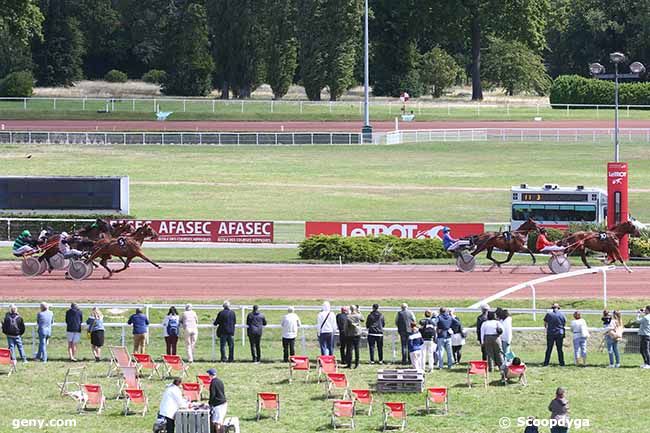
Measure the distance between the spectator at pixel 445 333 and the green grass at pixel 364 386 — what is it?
0.31 m

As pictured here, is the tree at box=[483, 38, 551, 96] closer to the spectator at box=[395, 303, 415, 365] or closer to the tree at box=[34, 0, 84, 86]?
the tree at box=[34, 0, 84, 86]

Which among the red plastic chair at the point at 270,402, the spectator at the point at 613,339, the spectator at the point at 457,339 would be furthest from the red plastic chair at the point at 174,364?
the spectator at the point at 613,339

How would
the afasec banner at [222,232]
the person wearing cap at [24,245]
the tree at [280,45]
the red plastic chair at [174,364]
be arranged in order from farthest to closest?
the tree at [280,45]
the afasec banner at [222,232]
the person wearing cap at [24,245]
the red plastic chair at [174,364]

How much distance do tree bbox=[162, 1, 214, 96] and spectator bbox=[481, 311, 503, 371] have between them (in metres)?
66.2

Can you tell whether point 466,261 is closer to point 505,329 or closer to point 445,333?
point 445,333

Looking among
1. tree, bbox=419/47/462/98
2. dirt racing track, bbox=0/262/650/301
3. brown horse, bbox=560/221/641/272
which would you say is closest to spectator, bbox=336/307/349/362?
dirt racing track, bbox=0/262/650/301

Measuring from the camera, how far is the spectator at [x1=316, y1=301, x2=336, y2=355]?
2400 centimetres

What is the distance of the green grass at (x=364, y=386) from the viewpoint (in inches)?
780

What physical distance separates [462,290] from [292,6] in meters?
55.2

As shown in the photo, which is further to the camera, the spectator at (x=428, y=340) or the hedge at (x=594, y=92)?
the hedge at (x=594, y=92)

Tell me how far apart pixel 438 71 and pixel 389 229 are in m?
51.3

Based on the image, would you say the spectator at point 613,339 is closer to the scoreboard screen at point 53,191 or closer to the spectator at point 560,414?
the spectator at point 560,414

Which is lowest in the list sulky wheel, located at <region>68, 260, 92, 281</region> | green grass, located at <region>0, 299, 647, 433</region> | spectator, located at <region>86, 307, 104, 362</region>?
green grass, located at <region>0, 299, 647, 433</region>

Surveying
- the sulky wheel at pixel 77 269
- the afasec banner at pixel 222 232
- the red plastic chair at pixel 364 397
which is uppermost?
the afasec banner at pixel 222 232
